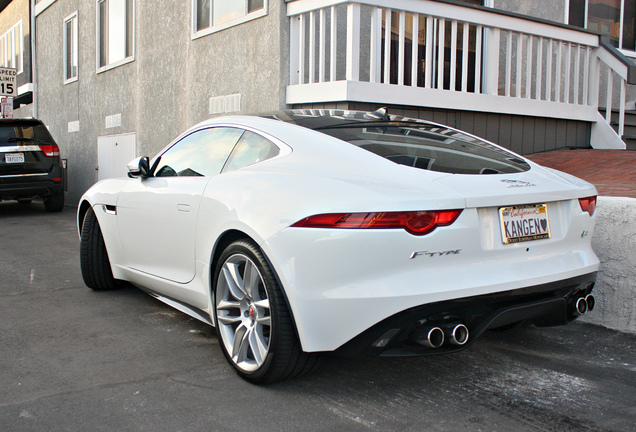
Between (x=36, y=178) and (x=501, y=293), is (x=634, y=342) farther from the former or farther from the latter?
(x=36, y=178)

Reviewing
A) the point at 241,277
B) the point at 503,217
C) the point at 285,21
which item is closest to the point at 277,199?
the point at 241,277

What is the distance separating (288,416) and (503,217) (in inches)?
51.7

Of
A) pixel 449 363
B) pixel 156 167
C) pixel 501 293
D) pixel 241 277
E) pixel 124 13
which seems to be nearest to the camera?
pixel 501 293

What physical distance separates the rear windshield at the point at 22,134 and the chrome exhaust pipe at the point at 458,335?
11201mm

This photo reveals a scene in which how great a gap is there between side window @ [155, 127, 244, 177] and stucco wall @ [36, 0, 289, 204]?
11.9 ft

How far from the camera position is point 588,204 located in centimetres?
328

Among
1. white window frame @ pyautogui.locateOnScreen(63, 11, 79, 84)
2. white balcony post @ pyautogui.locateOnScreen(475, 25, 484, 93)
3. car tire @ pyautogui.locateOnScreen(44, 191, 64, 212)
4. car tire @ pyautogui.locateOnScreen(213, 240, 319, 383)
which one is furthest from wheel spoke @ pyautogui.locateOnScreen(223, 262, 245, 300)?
white window frame @ pyautogui.locateOnScreen(63, 11, 79, 84)

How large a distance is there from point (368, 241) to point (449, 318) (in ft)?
1.63

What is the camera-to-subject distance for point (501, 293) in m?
2.78

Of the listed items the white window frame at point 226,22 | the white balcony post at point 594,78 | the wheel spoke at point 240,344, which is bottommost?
the wheel spoke at point 240,344

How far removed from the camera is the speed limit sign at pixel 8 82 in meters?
16.7

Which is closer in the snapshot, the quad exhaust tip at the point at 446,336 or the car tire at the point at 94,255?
the quad exhaust tip at the point at 446,336

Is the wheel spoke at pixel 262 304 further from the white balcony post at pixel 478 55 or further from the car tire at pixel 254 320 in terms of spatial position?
the white balcony post at pixel 478 55

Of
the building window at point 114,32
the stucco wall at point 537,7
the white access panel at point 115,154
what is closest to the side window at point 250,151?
the stucco wall at point 537,7
